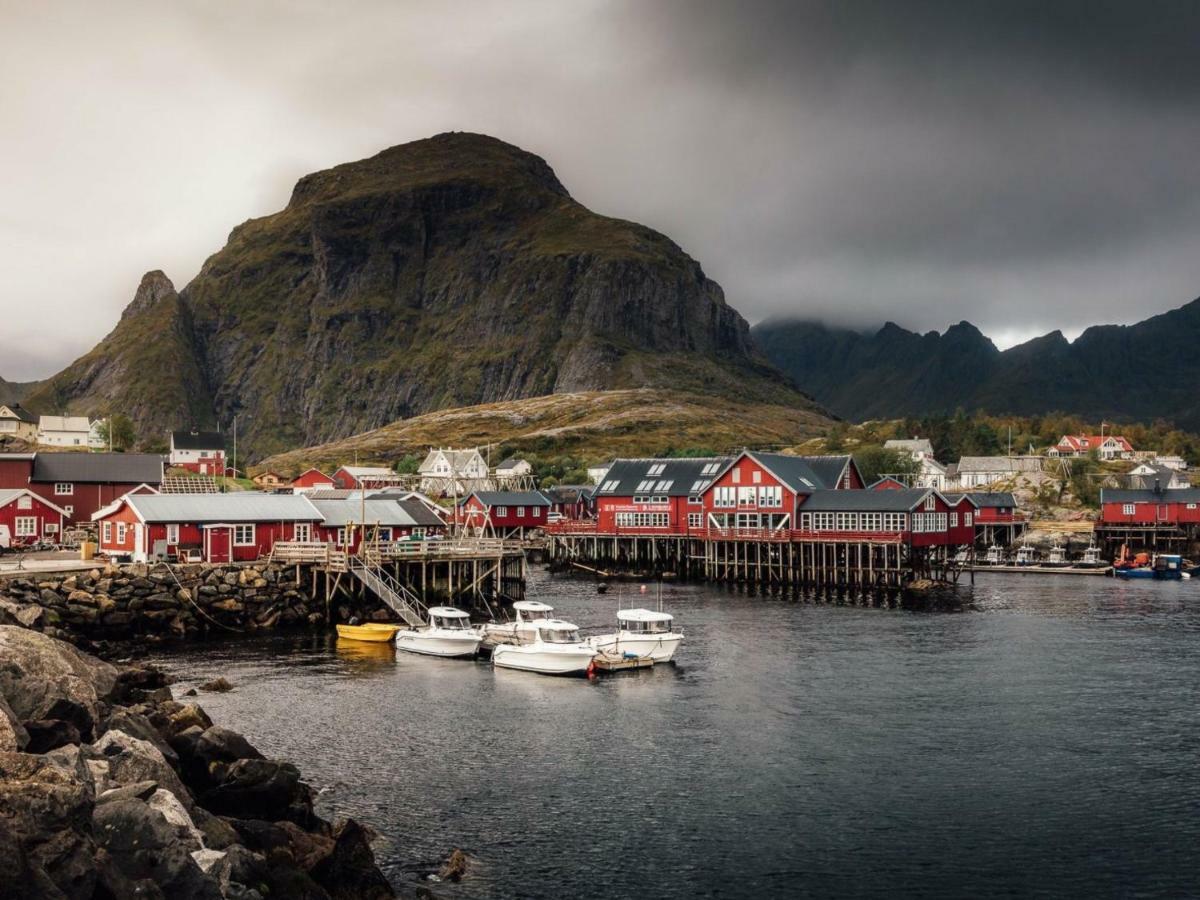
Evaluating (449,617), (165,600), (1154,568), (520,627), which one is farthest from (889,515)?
(165,600)

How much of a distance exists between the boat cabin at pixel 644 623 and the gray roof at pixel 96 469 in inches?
2423

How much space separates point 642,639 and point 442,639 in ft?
38.0

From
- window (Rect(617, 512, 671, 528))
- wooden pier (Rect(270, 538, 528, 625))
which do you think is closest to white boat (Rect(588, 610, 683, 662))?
wooden pier (Rect(270, 538, 528, 625))

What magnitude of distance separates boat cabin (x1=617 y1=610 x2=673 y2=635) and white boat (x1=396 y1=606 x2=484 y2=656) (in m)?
8.47

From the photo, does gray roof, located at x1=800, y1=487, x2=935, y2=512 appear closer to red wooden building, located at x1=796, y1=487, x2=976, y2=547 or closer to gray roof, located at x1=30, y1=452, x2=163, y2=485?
red wooden building, located at x1=796, y1=487, x2=976, y2=547

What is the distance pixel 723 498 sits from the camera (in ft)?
360

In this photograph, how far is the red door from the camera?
74.2 m

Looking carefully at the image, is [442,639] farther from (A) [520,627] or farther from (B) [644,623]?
(B) [644,623]

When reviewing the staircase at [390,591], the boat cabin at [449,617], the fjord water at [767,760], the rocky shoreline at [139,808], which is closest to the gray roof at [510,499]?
the staircase at [390,591]

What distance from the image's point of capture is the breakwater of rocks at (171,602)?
61.7 m

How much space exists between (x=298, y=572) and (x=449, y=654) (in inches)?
690

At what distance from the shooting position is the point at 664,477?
11944 cm

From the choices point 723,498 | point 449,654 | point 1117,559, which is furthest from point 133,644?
point 1117,559

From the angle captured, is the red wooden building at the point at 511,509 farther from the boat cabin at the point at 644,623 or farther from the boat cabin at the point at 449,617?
the boat cabin at the point at 644,623
